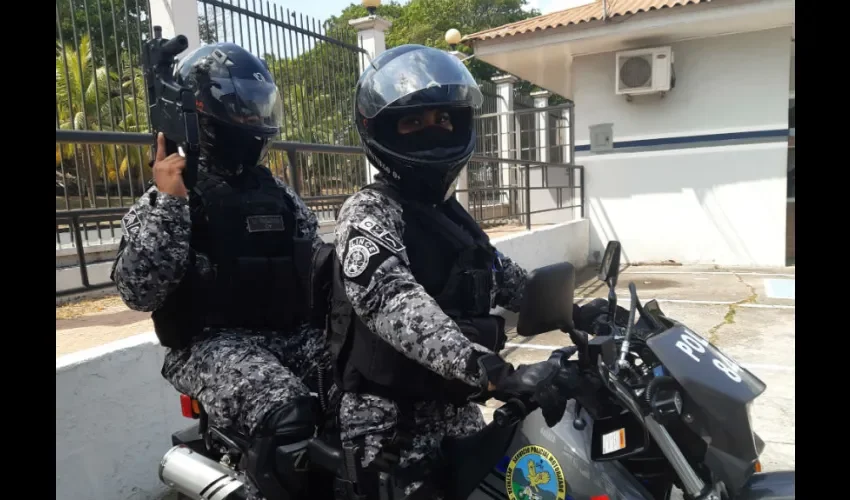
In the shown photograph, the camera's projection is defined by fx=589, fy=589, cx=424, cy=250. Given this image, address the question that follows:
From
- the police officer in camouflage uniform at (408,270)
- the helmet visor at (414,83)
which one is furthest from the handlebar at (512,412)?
the helmet visor at (414,83)

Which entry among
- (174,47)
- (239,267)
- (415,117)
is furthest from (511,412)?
(174,47)

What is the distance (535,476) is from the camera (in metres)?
1.30

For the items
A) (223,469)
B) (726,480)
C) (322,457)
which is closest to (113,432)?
(223,469)

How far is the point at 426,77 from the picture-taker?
1.60 m

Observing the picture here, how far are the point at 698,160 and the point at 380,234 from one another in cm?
785

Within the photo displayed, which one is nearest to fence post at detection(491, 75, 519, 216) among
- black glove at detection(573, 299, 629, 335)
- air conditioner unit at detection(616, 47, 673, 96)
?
air conditioner unit at detection(616, 47, 673, 96)

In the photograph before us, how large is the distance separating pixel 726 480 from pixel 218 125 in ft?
5.96

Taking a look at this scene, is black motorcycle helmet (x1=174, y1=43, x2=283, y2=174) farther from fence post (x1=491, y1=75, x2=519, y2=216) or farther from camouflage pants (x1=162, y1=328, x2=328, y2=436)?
fence post (x1=491, y1=75, x2=519, y2=216)

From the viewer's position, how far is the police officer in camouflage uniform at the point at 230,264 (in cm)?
173

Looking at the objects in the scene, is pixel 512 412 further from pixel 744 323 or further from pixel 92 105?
pixel 744 323

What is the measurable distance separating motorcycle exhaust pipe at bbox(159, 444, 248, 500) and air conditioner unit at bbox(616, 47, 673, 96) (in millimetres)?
7621

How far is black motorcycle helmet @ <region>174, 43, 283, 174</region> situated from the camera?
6.59ft

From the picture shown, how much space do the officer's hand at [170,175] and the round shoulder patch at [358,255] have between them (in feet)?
2.31

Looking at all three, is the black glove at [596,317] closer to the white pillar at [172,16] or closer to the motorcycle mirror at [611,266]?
the motorcycle mirror at [611,266]
